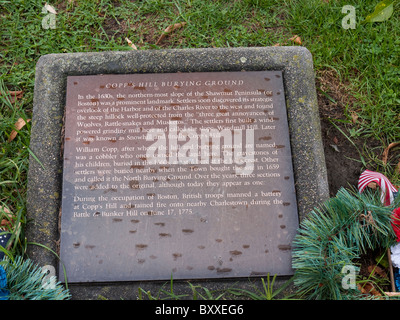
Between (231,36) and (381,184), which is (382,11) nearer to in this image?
(231,36)

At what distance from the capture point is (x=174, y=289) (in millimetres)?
1854

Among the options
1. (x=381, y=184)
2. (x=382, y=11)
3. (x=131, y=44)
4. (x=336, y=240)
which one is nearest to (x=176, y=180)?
(x=336, y=240)

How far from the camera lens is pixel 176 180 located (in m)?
1.95

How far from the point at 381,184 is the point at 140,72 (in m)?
1.65

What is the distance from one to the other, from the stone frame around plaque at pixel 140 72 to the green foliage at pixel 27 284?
117 mm

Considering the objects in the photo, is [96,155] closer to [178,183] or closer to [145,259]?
[178,183]

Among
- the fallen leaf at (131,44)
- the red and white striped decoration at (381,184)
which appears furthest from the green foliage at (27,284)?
the red and white striped decoration at (381,184)

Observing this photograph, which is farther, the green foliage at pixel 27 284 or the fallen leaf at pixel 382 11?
the fallen leaf at pixel 382 11

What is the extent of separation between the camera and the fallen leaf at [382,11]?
267cm

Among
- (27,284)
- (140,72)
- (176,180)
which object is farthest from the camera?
(140,72)

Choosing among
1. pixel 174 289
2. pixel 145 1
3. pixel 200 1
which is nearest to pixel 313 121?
pixel 174 289

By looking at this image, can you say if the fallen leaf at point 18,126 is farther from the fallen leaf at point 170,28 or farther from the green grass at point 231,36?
the fallen leaf at point 170,28

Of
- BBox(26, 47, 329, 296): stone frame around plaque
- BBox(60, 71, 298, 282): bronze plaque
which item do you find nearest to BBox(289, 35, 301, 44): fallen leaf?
BBox(26, 47, 329, 296): stone frame around plaque

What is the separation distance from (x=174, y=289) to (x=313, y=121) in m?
1.30
